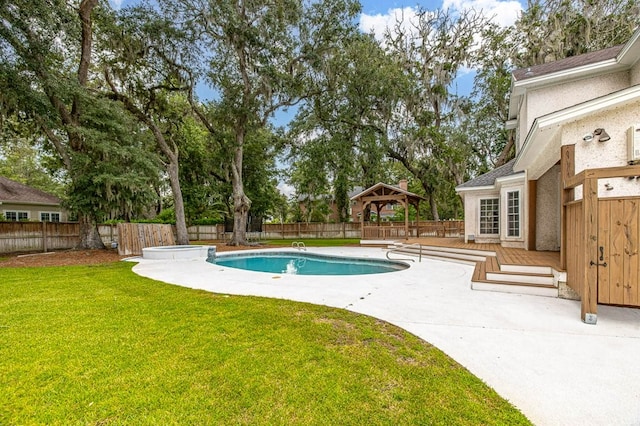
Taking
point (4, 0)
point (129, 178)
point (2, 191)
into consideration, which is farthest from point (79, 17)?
point (2, 191)

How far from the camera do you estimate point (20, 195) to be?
16.5m

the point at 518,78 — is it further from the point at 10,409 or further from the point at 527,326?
the point at 10,409

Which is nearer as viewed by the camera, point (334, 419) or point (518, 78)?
point (334, 419)

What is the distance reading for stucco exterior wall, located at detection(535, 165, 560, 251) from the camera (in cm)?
798

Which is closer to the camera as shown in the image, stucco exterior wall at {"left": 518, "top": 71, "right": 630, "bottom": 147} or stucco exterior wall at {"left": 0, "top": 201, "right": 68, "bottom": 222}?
stucco exterior wall at {"left": 518, "top": 71, "right": 630, "bottom": 147}

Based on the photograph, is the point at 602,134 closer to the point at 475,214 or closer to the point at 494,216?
the point at 494,216

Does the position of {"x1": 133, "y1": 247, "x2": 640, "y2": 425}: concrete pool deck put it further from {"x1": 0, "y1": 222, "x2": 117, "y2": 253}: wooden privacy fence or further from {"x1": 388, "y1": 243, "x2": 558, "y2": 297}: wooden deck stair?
{"x1": 0, "y1": 222, "x2": 117, "y2": 253}: wooden privacy fence

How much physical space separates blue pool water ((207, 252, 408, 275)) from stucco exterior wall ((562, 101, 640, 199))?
536 centimetres

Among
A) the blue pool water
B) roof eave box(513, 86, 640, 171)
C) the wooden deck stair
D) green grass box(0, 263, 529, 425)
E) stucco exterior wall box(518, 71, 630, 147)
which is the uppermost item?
stucco exterior wall box(518, 71, 630, 147)

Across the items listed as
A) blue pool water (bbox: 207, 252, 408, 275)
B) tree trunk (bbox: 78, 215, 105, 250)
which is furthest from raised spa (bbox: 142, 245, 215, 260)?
tree trunk (bbox: 78, 215, 105, 250)

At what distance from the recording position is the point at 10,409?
206cm

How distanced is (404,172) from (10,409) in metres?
30.5

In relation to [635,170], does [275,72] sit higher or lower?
higher

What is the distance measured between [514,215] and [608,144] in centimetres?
568
